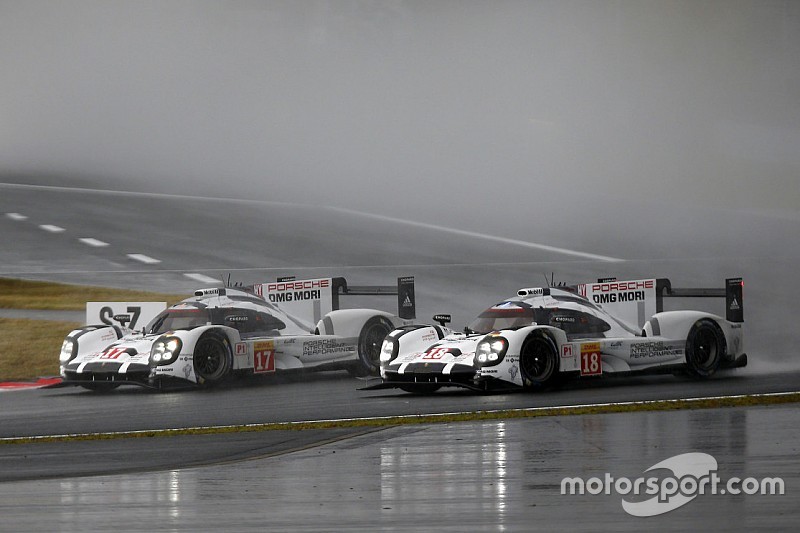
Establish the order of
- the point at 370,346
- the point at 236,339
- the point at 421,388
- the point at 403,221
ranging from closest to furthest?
1. the point at 421,388
2. the point at 236,339
3. the point at 370,346
4. the point at 403,221

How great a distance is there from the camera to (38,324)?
14.2m

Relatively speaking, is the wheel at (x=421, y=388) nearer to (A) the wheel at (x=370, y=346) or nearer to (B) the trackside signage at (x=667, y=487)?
(A) the wheel at (x=370, y=346)

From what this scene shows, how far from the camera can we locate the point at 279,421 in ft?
30.9

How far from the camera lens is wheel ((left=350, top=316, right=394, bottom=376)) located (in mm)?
12633

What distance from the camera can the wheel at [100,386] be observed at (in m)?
11.7

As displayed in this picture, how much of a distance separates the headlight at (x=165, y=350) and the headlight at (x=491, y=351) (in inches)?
109

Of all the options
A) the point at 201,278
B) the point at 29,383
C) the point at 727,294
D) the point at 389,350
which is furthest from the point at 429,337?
the point at 201,278

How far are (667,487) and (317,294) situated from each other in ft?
24.5

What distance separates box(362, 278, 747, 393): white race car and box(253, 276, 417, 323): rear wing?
115cm

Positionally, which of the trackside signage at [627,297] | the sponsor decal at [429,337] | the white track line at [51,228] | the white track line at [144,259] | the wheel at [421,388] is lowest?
the wheel at [421,388]

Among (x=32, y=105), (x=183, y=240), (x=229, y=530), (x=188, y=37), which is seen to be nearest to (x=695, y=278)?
(x=183, y=240)

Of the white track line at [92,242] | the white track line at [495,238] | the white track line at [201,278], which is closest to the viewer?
the white track line at [201,278]

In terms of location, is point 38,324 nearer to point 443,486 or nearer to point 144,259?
point 144,259

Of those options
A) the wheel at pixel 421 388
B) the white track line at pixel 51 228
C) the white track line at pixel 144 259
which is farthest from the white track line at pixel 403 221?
the wheel at pixel 421 388
